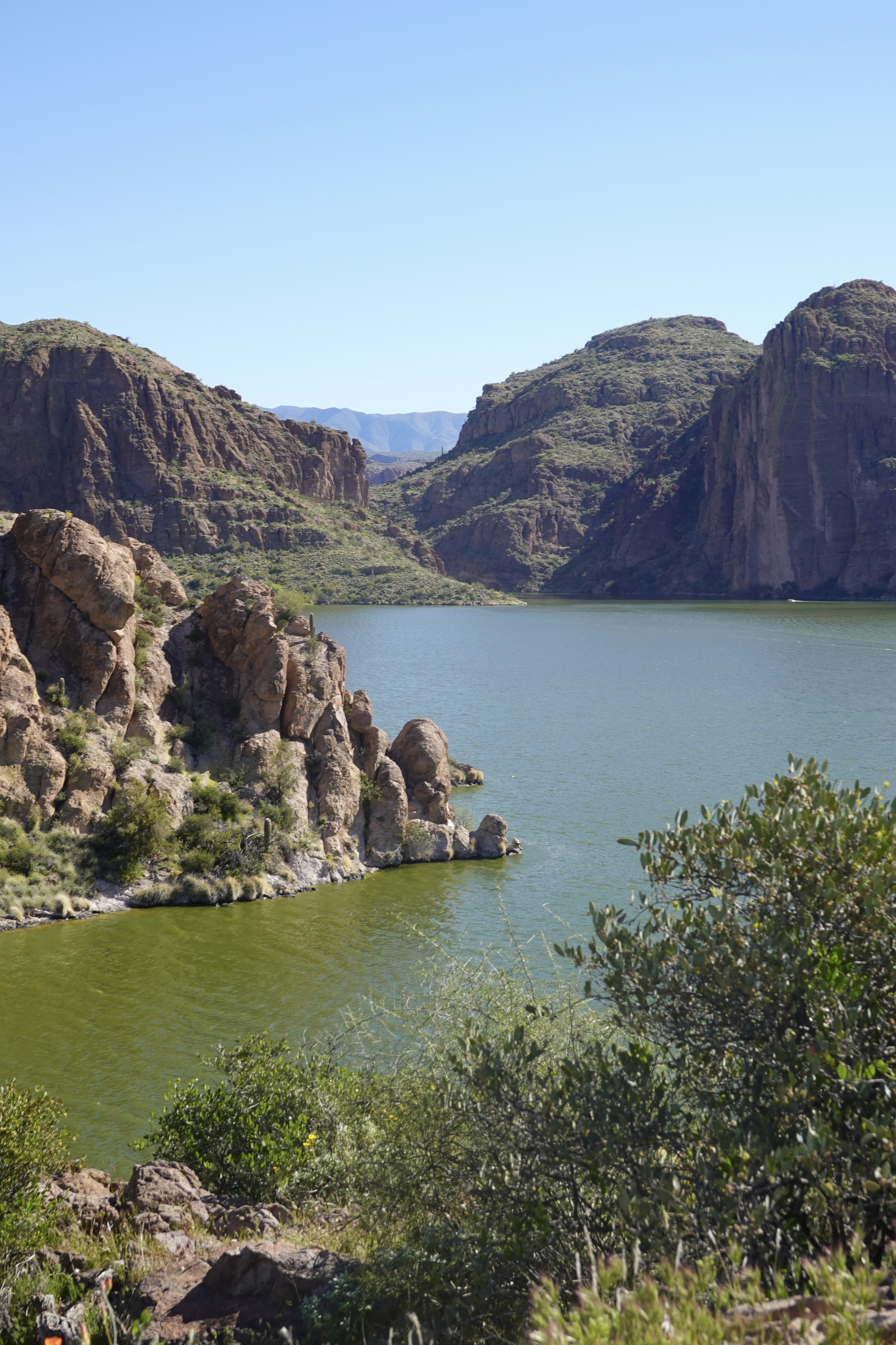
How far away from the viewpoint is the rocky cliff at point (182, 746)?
27312 mm

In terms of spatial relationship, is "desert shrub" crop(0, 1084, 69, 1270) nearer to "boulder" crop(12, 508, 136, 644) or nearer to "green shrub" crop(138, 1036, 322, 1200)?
"green shrub" crop(138, 1036, 322, 1200)

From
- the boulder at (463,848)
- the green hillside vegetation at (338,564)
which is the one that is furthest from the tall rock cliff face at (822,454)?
the boulder at (463,848)

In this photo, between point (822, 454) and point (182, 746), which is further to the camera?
point (822, 454)

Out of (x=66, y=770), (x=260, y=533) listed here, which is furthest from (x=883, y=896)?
(x=260, y=533)

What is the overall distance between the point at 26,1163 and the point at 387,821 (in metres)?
21.7

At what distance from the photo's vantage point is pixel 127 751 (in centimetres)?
2911

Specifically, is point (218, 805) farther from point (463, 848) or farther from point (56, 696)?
point (463, 848)

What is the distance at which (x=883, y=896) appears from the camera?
7133 millimetres

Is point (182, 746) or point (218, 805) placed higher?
point (182, 746)

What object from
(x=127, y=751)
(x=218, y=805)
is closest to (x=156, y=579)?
(x=127, y=751)

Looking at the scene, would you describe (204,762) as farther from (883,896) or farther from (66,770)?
(883,896)

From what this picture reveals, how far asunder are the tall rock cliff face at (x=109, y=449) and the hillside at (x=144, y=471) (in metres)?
0.17

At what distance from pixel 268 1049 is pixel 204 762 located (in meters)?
17.0

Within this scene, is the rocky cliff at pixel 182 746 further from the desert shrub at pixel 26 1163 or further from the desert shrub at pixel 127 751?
the desert shrub at pixel 26 1163
